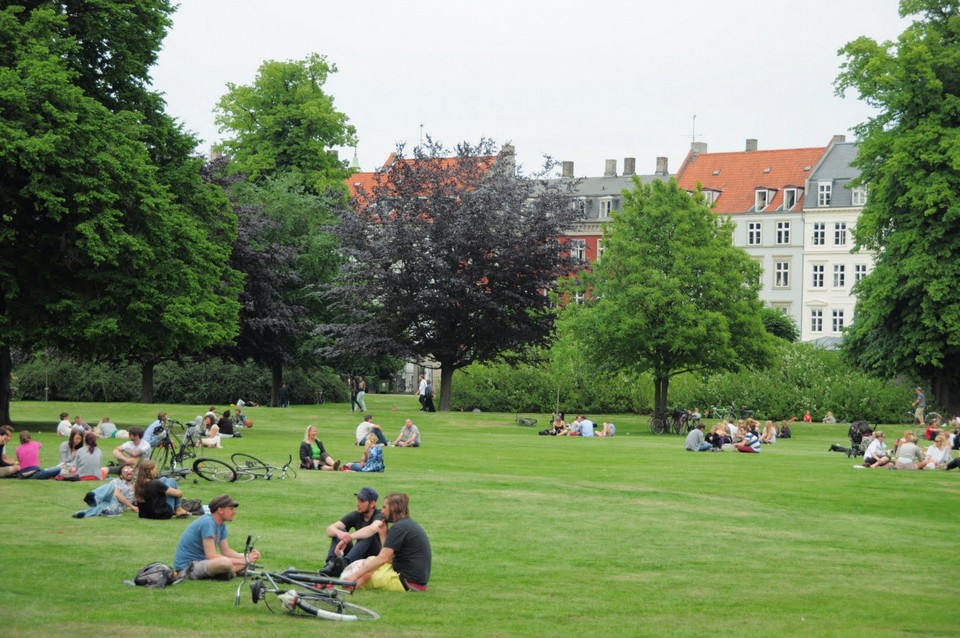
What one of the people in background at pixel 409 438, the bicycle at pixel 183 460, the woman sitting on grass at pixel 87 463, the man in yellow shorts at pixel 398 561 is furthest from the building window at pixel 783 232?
the man in yellow shorts at pixel 398 561

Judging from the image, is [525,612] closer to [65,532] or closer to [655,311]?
[65,532]

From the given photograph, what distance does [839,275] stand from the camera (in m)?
103

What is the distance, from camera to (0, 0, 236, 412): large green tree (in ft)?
127

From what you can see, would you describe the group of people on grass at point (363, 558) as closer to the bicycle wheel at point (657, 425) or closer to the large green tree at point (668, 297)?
the large green tree at point (668, 297)

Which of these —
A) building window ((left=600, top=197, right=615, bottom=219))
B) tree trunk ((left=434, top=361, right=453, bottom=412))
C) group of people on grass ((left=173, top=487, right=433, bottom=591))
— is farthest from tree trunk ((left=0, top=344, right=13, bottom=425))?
building window ((left=600, top=197, right=615, bottom=219))

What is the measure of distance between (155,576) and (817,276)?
93.7 m

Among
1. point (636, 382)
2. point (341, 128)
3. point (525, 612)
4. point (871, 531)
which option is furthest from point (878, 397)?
point (525, 612)

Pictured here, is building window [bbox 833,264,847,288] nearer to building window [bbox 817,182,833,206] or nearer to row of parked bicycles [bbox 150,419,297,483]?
building window [bbox 817,182,833,206]

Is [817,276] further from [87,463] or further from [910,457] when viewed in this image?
[87,463]

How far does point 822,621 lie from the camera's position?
567 inches

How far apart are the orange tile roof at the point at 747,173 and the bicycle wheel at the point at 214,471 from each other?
81.8 m

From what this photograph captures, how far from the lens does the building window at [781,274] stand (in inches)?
4123

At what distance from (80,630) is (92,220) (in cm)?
2831

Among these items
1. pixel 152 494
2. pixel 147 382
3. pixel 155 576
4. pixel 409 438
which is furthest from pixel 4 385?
pixel 155 576
